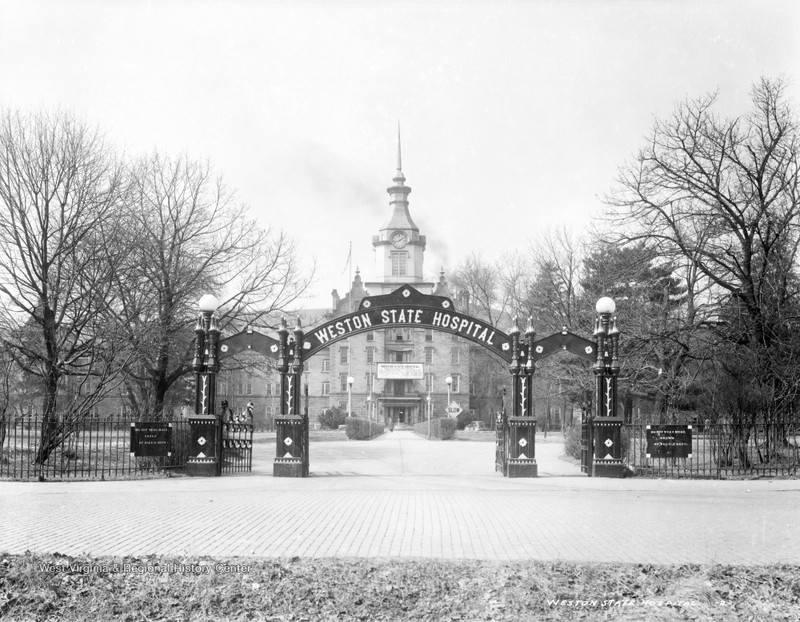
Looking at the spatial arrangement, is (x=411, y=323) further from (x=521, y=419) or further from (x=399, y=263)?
(x=399, y=263)

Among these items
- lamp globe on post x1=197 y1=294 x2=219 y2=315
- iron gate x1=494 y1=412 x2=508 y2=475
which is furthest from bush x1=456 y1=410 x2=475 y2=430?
lamp globe on post x1=197 y1=294 x2=219 y2=315

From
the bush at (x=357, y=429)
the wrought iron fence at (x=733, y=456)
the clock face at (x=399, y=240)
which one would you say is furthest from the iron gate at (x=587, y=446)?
the clock face at (x=399, y=240)

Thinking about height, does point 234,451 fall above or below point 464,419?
above

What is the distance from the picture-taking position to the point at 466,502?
13.1m

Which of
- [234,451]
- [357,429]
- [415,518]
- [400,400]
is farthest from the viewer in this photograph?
[400,400]

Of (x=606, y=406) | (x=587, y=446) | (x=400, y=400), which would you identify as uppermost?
(x=606, y=406)

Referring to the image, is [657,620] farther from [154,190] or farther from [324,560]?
[154,190]

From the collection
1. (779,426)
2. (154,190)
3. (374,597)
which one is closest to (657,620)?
(374,597)

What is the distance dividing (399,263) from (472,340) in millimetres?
60588

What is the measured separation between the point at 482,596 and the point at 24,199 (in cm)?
1865

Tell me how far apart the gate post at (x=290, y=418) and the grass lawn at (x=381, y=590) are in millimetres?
9376

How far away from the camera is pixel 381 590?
7.20 metres

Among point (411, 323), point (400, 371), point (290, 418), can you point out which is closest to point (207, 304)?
point (290, 418)

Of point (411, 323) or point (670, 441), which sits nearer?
point (670, 441)
